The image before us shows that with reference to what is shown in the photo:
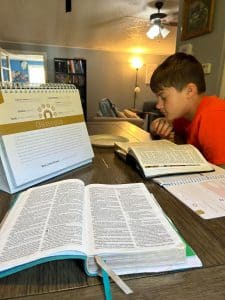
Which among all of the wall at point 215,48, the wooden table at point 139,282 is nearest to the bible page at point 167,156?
the wooden table at point 139,282

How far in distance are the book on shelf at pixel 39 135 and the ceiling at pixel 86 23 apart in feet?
10.7

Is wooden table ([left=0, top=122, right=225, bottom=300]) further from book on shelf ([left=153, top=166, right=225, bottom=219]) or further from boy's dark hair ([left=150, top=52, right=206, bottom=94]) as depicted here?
boy's dark hair ([left=150, top=52, right=206, bottom=94])

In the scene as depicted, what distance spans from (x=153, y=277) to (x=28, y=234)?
193mm

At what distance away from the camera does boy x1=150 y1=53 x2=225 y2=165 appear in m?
0.93

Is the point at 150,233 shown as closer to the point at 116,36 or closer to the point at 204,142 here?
the point at 204,142

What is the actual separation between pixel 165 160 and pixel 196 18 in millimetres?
1563

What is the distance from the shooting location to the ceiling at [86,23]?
3.55 meters

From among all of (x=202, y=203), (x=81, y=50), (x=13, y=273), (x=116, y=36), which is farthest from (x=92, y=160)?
(x=81, y=50)

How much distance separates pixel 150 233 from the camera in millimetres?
388

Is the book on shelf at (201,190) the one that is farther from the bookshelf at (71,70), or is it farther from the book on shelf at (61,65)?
the book on shelf at (61,65)

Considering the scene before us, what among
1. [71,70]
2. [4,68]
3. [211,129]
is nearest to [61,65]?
[71,70]

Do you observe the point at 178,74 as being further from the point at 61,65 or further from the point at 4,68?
the point at 61,65

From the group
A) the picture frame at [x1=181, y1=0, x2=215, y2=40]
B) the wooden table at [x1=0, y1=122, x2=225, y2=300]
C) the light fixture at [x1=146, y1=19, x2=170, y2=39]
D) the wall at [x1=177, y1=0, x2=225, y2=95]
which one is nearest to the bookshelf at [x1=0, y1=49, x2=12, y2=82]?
the light fixture at [x1=146, y1=19, x2=170, y2=39]

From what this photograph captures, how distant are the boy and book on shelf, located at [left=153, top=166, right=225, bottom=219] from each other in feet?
0.80
